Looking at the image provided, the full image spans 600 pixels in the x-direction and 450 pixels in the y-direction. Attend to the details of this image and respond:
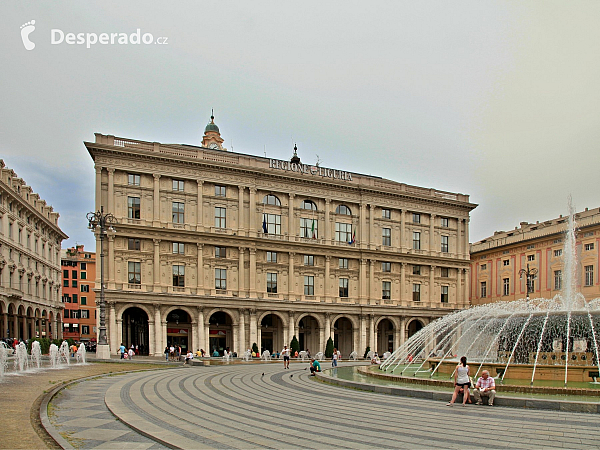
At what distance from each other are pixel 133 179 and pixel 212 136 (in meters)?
33.0

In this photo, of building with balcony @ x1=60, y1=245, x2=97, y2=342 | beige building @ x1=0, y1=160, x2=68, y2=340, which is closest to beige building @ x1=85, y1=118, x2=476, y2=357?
beige building @ x1=0, y1=160, x2=68, y2=340

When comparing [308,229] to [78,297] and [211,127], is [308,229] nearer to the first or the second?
[211,127]

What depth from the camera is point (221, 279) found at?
53.7 metres

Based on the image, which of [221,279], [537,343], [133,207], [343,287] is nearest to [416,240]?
[343,287]

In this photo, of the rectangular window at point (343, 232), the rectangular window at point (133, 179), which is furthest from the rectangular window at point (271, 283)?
the rectangular window at point (133, 179)

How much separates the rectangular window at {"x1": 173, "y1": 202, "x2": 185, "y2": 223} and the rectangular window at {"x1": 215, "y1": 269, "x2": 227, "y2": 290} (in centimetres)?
619

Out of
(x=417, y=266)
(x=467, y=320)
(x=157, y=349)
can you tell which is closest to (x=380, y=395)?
(x=467, y=320)

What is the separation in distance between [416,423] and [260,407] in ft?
16.0

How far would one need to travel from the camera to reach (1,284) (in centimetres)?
5478

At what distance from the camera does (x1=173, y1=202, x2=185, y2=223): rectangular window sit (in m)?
52.4

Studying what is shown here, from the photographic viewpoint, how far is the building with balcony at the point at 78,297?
311ft

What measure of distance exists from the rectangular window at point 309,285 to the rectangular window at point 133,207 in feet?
60.6

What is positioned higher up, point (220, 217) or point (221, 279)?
point (220, 217)

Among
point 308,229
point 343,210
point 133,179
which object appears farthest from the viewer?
point 343,210
